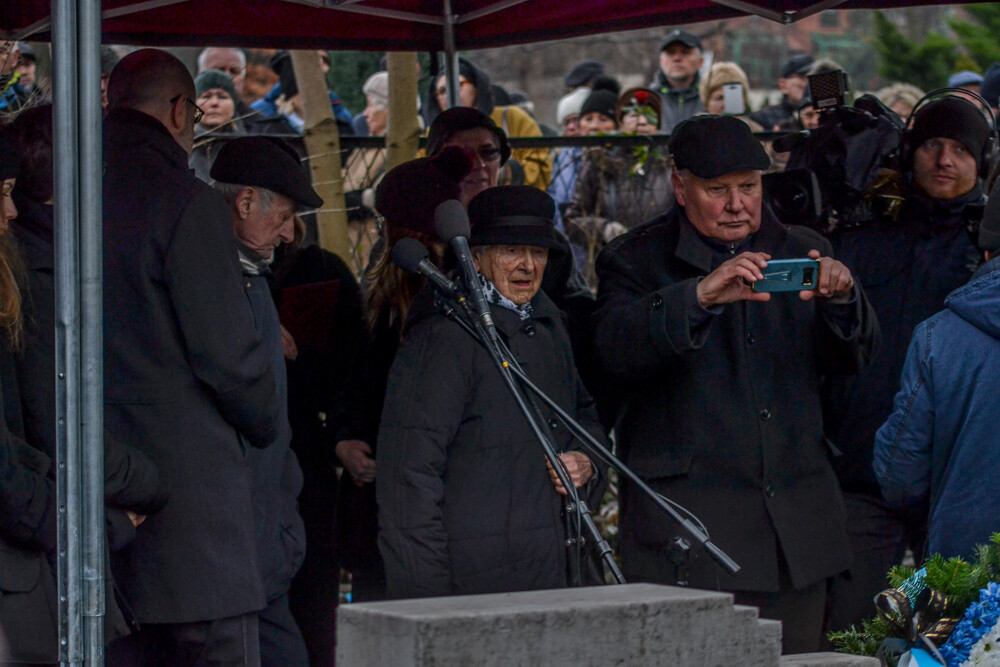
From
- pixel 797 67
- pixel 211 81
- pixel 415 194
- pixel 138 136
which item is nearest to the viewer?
pixel 138 136

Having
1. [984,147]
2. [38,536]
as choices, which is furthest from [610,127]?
[38,536]

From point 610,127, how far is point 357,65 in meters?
2.74

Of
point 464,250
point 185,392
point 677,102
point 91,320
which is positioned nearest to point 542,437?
point 464,250

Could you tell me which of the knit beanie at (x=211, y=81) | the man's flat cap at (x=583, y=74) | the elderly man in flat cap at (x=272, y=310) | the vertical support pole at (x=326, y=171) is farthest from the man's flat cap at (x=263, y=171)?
the man's flat cap at (x=583, y=74)

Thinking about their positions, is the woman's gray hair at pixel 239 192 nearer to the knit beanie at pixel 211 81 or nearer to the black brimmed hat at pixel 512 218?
the black brimmed hat at pixel 512 218

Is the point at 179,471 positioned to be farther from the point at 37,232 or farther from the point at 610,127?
the point at 610,127

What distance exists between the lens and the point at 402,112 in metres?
6.31

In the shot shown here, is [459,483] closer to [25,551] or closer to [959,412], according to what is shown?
[25,551]

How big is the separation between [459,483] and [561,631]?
55.3 inches

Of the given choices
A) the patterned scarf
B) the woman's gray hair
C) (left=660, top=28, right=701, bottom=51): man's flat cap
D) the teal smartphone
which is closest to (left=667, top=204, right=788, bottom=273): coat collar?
the teal smartphone

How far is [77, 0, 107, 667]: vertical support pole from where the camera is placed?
2885 millimetres

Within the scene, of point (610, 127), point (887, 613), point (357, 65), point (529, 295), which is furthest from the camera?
point (357, 65)

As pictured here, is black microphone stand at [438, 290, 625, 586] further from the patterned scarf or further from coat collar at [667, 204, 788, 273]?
coat collar at [667, 204, 788, 273]

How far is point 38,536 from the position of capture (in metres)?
3.15
